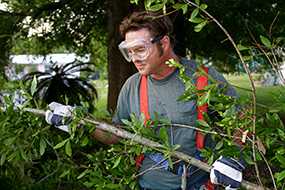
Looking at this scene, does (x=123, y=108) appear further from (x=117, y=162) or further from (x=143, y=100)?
(x=117, y=162)

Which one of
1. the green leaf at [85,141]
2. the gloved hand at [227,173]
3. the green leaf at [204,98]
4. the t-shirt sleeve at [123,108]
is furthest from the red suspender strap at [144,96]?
the green leaf at [204,98]

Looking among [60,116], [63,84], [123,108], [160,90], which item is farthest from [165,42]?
[63,84]

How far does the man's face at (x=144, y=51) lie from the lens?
7.41ft

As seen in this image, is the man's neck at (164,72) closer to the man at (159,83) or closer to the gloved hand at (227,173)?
the man at (159,83)

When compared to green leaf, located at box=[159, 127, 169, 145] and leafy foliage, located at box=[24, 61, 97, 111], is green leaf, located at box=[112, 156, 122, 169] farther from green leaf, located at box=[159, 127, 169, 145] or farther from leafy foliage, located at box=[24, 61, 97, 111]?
leafy foliage, located at box=[24, 61, 97, 111]

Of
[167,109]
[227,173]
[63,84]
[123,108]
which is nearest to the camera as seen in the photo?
[227,173]

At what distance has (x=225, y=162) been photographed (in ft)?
5.90

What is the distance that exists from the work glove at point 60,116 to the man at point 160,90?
0.63 ft

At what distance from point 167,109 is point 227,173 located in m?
0.64

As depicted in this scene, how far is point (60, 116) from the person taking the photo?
2.21 meters

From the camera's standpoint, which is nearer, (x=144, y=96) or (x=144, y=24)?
(x=144, y=24)

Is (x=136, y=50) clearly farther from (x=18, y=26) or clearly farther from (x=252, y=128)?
(x=18, y=26)

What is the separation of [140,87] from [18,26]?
21.4 feet

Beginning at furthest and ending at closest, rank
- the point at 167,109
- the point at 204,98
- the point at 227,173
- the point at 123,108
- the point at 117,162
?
1. the point at 123,108
2. the point at 167,109
3. the point at 117,162
4. the point at 227,173
5. the point at 204,98
